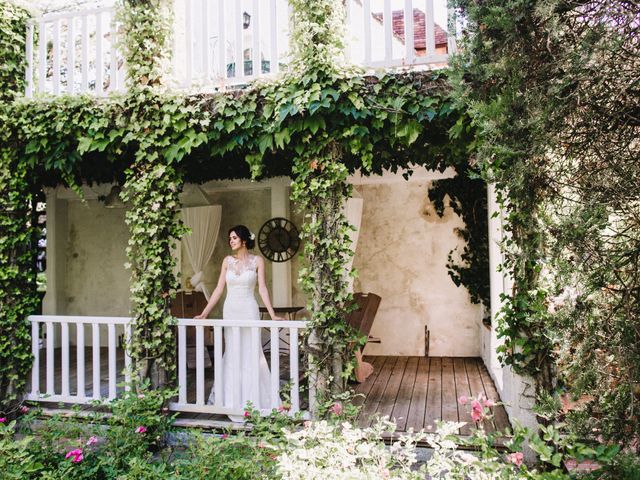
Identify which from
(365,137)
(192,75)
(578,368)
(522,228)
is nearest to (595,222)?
(578,368)

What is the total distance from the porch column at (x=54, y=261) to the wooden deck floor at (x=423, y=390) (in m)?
5.28

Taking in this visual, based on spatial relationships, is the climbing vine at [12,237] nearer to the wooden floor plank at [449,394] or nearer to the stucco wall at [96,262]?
the stucco wall at [96,262]

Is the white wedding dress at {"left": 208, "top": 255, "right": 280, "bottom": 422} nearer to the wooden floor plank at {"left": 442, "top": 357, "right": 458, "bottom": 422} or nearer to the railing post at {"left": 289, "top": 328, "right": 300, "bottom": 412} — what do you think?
the railing post at {"left": 289, "top": 328, "right": 300, "bottom": 412}

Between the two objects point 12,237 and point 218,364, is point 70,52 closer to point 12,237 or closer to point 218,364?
point 12,237

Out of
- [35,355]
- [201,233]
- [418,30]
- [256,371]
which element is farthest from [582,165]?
[418,30]

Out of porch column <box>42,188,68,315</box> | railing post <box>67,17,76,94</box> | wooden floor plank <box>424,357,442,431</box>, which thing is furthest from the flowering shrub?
porch column <box>42,188,68,315</box>

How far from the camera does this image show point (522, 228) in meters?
3.37

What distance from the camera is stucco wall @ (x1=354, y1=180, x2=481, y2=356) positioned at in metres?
7.03

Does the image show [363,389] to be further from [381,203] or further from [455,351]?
[381,203]

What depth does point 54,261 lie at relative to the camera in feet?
26.3

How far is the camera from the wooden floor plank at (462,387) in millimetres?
4013

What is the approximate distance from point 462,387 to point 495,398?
0.43 metres

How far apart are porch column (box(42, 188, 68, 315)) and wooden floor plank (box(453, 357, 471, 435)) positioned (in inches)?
252

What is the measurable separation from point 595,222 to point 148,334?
3.66 metres
